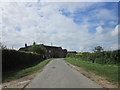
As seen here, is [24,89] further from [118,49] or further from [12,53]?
[118,49]

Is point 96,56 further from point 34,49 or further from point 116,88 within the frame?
point 34,49

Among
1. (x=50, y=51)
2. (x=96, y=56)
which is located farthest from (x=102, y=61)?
(x=50, y=51)

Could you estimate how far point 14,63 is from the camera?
17078mm

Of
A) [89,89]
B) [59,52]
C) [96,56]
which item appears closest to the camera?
[89,89]

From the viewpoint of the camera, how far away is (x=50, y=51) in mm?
112375

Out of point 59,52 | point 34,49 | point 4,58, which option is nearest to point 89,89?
point 4,58

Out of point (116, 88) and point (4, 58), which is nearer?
point (116, 88)

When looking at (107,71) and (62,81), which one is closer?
(62,81)

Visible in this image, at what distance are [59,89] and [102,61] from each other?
1539 centimetres

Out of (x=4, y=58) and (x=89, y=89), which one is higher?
(x=4, y=58)

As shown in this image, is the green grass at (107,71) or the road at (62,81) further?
the green grass at (107,71)

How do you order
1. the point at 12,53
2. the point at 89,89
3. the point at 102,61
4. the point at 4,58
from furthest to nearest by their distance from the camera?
1. the point at 102,61
2. the point at 12,53
3. the point at 4,58
4. the point at 89,89

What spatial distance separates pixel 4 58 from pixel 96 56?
1463cm

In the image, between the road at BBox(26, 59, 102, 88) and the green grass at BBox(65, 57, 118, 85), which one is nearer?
the road at BBox(26, 59, 102, 88)
